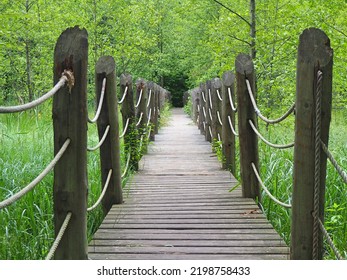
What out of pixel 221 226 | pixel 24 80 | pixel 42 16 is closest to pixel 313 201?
pixel 221 226

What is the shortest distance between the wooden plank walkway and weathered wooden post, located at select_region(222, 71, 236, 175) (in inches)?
8.8

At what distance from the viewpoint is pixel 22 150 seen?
5.92 meters

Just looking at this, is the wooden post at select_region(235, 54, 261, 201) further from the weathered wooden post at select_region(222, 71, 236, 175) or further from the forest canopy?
the forest canopy

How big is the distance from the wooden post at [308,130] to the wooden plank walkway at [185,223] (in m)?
0.51

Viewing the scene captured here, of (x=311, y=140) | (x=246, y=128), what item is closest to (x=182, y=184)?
(x=246, y=128)

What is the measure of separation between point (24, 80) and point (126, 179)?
422 inches

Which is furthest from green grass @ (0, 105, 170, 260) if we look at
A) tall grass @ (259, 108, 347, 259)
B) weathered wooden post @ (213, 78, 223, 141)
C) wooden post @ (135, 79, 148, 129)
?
weathered wooden post @ (213, 78, 223, 141)

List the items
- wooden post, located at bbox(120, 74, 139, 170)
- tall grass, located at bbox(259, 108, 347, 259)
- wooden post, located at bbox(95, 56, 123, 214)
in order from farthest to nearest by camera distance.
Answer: wooden post, located at bbox(120, 74, 139, 170) < wooden post, located at bbox(95, 56, 123, 214) < tall grass, located at bbox(259, 108, 347, 259)

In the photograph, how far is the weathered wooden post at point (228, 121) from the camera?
6.09 metres

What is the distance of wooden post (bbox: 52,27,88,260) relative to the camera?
101 inches

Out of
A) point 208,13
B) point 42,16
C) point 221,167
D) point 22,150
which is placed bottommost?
point 221,167

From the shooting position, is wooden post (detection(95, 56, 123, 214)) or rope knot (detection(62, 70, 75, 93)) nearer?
rope knot (detection(62, 70, 75, 93))

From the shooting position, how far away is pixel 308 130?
2.56 meters
